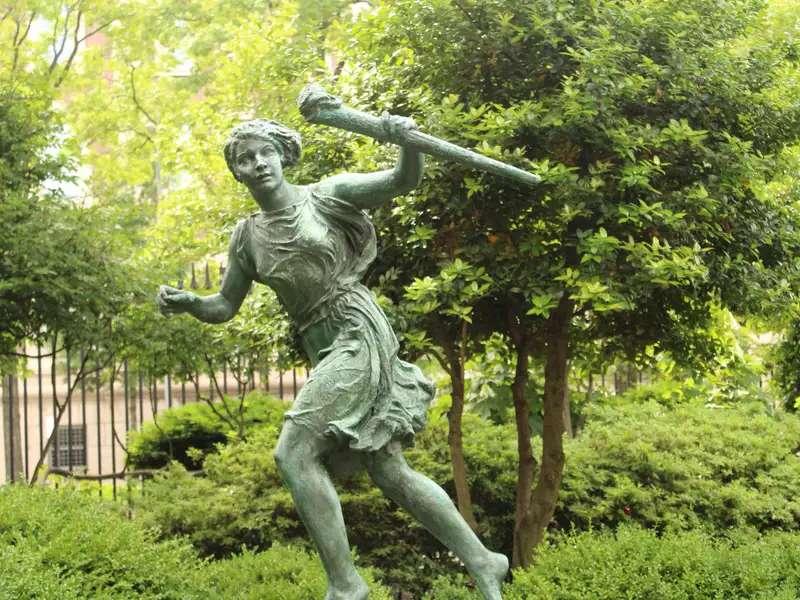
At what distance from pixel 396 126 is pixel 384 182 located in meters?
0.36

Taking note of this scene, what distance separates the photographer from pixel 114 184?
Answer: 2081 cm

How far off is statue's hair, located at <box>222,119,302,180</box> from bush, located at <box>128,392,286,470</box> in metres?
7.77

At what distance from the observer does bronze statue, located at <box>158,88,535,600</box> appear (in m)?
4.98

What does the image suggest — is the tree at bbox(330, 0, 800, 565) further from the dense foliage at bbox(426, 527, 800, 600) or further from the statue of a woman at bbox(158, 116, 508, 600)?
the statue of a woman at bbox(158, 116, 508, 600)

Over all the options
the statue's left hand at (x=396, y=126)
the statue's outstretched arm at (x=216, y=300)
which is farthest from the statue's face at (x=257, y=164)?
the statue's left hand at (x=396, y=126)

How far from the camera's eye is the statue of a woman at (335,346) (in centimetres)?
498

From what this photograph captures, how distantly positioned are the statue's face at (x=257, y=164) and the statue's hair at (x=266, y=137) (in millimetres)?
22

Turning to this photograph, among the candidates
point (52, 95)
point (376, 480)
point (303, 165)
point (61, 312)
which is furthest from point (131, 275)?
point (376, 480)

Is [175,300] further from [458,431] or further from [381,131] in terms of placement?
[458,431]

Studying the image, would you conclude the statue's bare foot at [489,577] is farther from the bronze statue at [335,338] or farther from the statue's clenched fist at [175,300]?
the statue's clenched fist at [175,300]

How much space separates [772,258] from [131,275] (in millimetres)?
5926

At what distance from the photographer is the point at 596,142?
291 inches

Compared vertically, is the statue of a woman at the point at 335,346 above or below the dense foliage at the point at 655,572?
above

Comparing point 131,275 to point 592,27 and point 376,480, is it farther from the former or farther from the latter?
point 376,480
